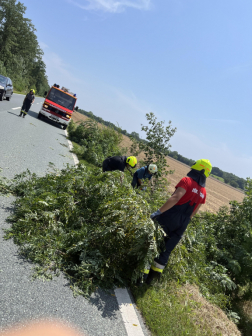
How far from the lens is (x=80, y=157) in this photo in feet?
42.1

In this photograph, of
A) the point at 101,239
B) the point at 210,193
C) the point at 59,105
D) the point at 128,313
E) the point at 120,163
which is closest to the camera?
the point at 128,313

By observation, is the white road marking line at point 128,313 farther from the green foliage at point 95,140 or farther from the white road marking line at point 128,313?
the green foliage at point 95,140

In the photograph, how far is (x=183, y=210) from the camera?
3982 mm

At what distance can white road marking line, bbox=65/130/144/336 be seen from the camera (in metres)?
2.98

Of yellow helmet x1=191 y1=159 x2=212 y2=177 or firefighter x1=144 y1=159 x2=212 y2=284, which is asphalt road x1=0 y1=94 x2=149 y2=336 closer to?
firefighter x1=144 y1=159 x2=212 y2=284

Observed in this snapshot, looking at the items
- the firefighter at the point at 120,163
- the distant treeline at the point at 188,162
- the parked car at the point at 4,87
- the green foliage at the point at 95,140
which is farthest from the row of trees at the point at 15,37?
the firefighter at the point at 120,163

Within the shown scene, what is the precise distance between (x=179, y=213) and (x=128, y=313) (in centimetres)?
152

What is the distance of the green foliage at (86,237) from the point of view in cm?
352

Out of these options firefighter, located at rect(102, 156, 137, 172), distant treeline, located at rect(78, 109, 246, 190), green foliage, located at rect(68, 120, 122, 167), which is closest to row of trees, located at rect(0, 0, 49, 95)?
distant treeline, located at rect(78, 109, 246, 190)

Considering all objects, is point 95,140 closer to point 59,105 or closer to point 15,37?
point 59,105

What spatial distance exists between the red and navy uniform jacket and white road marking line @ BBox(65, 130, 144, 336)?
109cm

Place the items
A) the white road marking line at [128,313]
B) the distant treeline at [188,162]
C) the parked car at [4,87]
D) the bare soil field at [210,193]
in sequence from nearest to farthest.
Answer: the white road marking line at [128,313] < the distant treeline at [188,162] < the parked car at [4,87] < the bare soil field at [210,193]

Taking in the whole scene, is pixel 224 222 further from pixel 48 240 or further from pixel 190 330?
pixel 48 240

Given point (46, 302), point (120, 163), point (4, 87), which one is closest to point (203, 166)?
point (46, 302)
